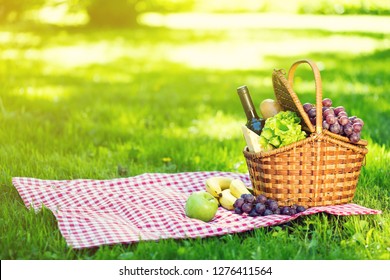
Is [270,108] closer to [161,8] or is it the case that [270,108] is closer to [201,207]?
[201,207]

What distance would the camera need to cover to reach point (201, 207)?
3725 mm

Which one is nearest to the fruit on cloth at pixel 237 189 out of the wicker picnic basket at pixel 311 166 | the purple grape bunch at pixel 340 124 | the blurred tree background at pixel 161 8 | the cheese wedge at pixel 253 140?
the wicker picnic basket at pixel 311 166

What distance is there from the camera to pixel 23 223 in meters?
3.70

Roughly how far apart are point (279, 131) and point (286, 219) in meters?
0.49

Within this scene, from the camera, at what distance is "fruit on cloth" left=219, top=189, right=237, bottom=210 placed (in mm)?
3969

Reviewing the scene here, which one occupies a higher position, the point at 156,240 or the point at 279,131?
the point at 279,131

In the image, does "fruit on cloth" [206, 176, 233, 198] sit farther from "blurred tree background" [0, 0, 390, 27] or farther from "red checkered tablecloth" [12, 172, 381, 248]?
"blurred tree background" [0, 0, 390, 27]

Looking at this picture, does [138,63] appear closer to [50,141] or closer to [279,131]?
[50,141]

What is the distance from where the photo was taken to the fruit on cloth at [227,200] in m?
3.97

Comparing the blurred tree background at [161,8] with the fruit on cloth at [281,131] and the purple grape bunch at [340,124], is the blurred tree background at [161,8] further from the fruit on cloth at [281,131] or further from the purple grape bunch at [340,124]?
the purple grape bunch at [340,124]

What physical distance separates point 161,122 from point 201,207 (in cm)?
277

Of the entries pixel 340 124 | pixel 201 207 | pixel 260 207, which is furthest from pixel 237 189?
pixel 340 124
